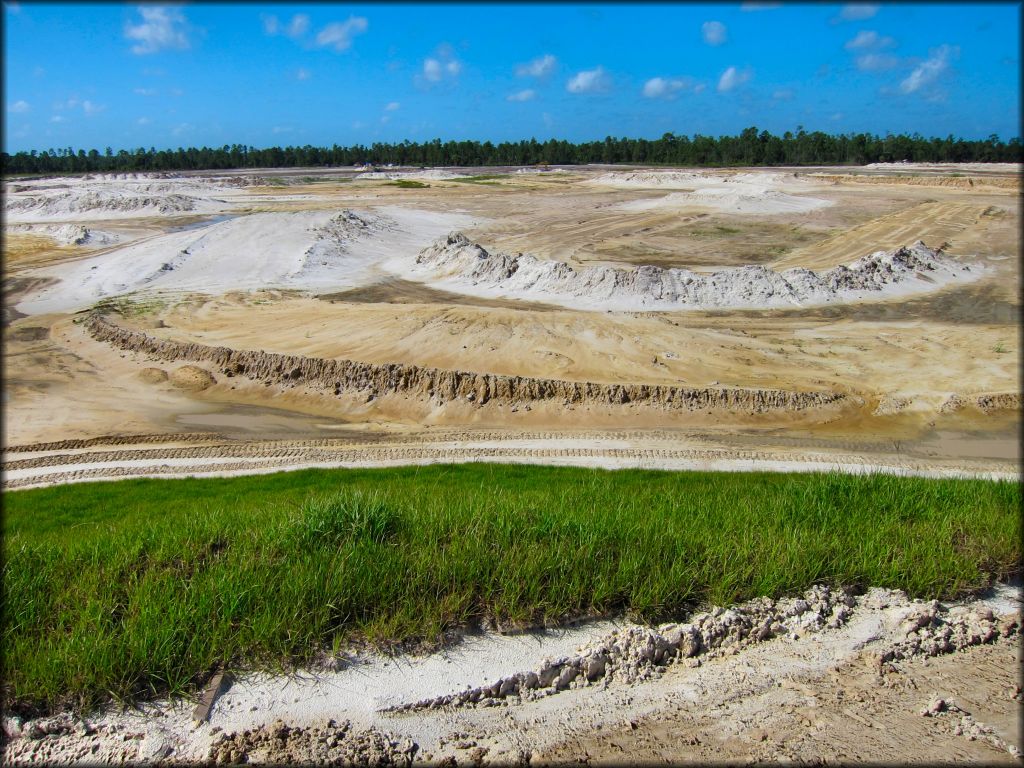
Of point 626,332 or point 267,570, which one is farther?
point 626,332

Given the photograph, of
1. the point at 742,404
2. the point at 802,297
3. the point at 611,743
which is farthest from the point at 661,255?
the point at 611,743

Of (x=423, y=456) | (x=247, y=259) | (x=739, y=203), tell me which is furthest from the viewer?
(x=739, y=203)

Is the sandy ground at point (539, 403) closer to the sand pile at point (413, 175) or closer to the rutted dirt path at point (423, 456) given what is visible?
the rutted dirt path at point (423, 456)

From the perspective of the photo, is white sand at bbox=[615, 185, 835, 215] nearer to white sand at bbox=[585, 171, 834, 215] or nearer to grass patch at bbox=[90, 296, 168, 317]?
white sand at bbox=[585, 171, 834, 215]

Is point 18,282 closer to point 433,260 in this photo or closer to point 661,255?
point 433,260

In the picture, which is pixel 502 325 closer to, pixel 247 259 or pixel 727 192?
pixel 247 259

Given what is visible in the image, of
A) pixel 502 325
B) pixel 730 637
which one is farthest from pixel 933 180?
pixel 730 637
